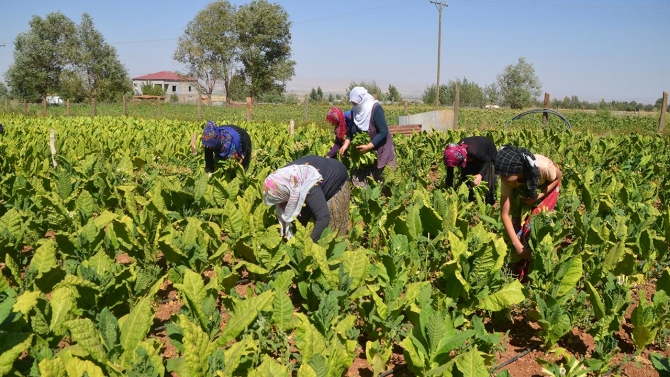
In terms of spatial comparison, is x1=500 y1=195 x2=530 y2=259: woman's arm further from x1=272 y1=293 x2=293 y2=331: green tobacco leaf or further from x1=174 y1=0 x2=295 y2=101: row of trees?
x1=174 y1=0 x2=295 y2=101: row of trees

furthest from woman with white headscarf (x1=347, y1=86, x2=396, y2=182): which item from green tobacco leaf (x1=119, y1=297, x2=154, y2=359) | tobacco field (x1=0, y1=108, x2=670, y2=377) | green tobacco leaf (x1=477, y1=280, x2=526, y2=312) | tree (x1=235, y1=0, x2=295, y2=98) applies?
tree (x1=235, y1=0, x2=295, y2=98)

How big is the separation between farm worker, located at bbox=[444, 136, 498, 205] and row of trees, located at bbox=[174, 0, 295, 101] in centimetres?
5421

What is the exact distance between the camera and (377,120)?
612 centimetres

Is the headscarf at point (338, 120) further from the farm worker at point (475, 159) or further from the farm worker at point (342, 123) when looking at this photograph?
the farm worker at point (475, 159)

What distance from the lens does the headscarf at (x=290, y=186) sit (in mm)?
3895

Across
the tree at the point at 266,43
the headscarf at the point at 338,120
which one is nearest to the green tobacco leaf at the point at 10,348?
the headscarf at the point at 338,120

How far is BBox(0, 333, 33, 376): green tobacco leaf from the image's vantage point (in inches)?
86.7

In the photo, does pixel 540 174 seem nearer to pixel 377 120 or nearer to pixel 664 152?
pixel 377 120

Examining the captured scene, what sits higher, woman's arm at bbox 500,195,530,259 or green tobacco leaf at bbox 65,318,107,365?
woman's arm at bbox 500,195,530,259

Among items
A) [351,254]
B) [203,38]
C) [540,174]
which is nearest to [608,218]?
[540,174]

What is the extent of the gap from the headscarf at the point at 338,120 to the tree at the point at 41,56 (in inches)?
2440

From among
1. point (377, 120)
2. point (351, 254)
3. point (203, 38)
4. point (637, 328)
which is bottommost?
point (637, 328)

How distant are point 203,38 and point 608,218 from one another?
204 ft

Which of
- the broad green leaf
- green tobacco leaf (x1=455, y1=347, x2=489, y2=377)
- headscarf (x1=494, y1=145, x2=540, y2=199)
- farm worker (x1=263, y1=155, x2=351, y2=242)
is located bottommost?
green tobacco leaf (x1=455, y1=347, x2=489, y2=377)
